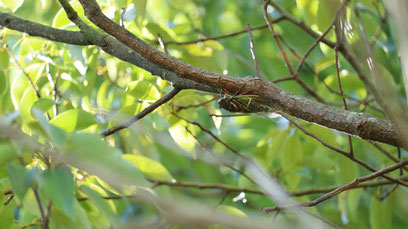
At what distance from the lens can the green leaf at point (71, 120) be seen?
3.14 ft

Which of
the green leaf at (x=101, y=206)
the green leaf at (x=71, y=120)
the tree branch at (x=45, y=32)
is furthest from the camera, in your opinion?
the tree branch at (x=45, y=32)

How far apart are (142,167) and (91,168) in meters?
0.53

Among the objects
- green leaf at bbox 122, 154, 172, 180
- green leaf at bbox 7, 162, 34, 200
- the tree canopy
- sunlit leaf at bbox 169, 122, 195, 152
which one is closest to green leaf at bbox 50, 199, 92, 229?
the tree canopy

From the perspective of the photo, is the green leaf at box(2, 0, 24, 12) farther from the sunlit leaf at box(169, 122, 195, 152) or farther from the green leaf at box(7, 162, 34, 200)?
the green leaf at box(7, 162, 34, 200)

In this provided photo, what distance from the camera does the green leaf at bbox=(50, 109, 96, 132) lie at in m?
0.96

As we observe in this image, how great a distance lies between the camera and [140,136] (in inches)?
61.4

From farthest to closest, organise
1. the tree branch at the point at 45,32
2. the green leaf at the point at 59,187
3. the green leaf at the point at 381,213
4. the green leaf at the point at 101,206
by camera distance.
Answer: the green leaf at the point at 381,213, the tree branch at the point at 45,32, the green leaf at the point at 101,206, the green leaf at the point at 59,187

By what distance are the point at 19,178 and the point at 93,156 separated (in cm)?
13

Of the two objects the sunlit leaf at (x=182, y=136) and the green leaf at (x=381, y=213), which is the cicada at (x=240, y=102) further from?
the green leaf at (x=381, y=213)

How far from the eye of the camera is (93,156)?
78 cm

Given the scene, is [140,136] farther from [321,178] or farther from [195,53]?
[321,178]

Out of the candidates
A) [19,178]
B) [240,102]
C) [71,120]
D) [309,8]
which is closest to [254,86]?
[240,102]

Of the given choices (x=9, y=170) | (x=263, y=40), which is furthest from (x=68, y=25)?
(x=263, y=40)

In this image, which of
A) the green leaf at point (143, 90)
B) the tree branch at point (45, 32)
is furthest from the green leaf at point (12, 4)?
the green leaf at point (143, 90)
